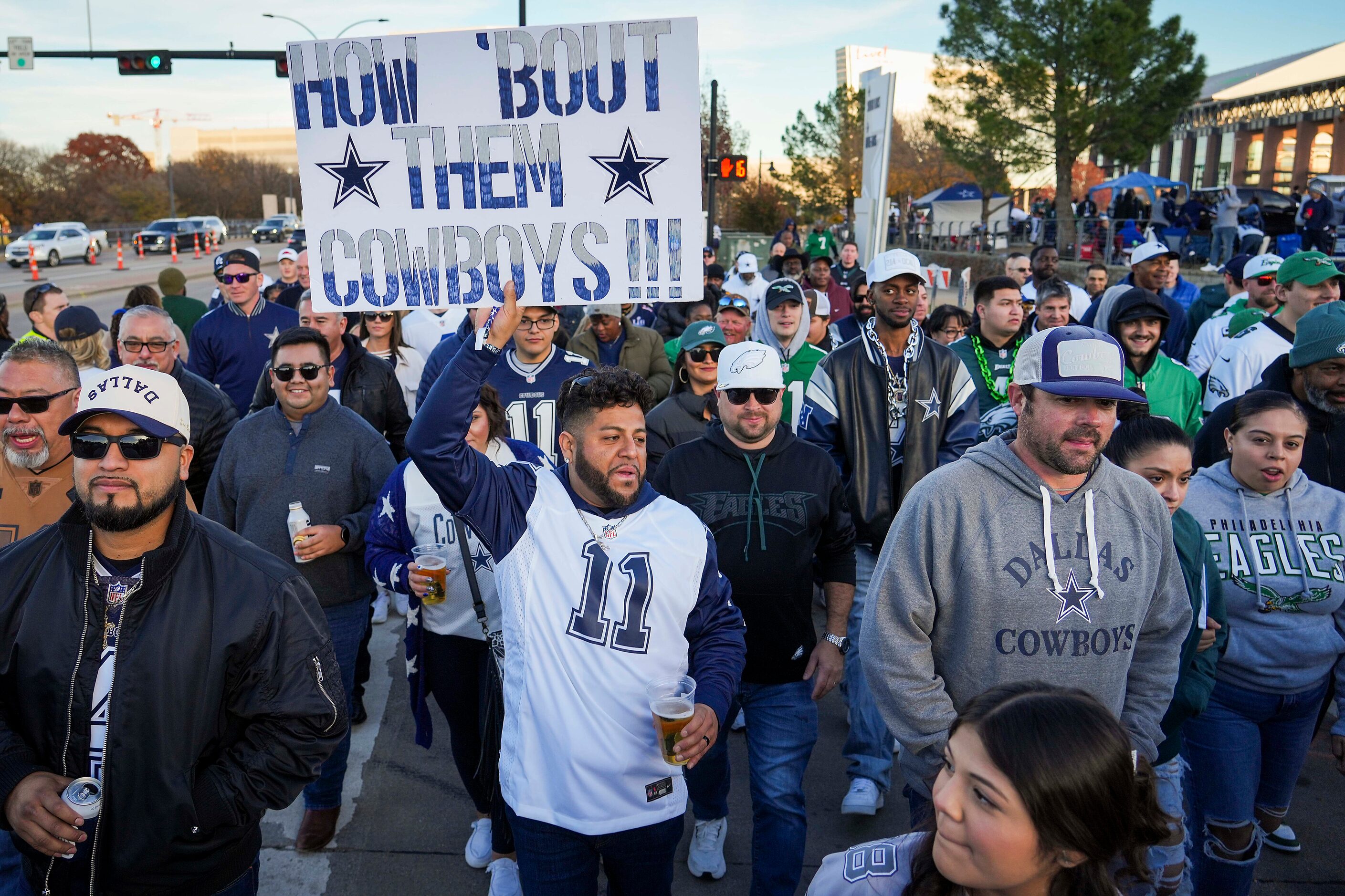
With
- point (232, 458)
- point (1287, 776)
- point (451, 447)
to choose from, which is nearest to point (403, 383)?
point (232, 458)

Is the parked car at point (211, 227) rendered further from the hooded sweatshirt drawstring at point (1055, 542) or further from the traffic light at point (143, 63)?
the hooded sweatshirt drawstring at point (1055, 542)

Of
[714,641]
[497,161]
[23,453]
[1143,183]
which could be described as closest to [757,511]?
[714,641]

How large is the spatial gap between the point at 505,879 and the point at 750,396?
6.59 ft

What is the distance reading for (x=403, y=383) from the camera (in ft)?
24.5

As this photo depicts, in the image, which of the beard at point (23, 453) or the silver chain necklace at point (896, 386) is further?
the silver chain necklace at point (896, 386)

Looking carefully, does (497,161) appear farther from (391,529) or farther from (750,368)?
(391,529)

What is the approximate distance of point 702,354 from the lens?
17.2 feet

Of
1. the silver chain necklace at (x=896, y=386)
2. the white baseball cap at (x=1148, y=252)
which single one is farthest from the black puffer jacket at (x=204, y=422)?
the white baseball cap at (x=1148, y=252)

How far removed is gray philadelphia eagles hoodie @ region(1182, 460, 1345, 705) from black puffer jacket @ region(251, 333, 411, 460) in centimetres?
417

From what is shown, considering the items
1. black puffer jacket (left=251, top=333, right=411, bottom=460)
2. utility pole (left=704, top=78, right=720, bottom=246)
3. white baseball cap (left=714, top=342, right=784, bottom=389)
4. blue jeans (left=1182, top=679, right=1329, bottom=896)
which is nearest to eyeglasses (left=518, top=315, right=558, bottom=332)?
black puffer jacket (left=251, top=333, right=411, bottom=460)

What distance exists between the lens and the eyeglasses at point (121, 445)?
8.22ft

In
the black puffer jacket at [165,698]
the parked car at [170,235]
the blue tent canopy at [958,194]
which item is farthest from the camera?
the parked car at [170,235]

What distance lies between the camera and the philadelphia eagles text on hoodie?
139 inches

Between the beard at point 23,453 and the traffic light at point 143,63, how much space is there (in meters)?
20.2
